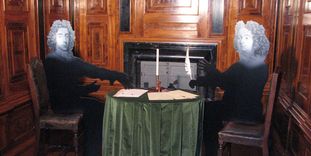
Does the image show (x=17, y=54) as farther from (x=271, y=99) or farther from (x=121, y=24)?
(x=271, y=99)

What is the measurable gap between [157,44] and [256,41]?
4.25 feet

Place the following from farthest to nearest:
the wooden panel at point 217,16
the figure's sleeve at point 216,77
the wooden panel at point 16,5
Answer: the wooden panel at point 217,16 < the figure's sleeve at point 216,77 < the wooden panel at point 16,5

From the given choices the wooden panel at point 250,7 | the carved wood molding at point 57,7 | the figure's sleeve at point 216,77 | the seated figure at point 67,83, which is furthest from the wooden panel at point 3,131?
the wooden panel at point 250,7

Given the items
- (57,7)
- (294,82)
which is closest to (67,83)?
(57,7)

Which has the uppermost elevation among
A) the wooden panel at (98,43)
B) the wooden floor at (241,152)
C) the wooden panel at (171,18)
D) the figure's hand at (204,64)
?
the wooden panel at (171,18)

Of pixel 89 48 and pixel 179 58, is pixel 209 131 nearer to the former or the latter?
pixel 179 58

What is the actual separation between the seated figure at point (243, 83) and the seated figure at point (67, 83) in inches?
46.6

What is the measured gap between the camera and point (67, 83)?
4309 millimetres

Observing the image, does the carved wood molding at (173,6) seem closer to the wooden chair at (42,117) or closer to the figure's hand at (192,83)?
the figure's hand at (192,83)

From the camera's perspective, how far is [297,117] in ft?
9.62

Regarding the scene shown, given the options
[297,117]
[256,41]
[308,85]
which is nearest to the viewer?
[308,85]

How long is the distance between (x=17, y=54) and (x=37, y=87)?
0.44 metres

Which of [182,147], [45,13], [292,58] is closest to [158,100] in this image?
[182,147]

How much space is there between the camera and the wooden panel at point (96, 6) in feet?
15.3
